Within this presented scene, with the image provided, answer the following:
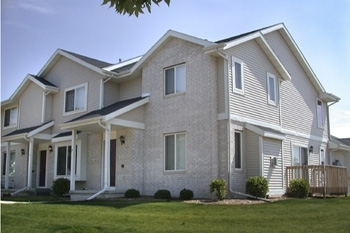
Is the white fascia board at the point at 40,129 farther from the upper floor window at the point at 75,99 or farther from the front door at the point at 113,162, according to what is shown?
the front door at the point at 113,162

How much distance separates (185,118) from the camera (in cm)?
1675

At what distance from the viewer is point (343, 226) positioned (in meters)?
8.66

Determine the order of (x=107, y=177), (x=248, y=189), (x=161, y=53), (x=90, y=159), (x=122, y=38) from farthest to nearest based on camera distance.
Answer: (x=90, y=159) < (x=161, y=53) < (x=107, y=177) < (x=248, y=189) < (x=122, y=38)

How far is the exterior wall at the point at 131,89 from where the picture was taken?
19.8 meters

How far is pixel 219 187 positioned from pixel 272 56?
24.5ft

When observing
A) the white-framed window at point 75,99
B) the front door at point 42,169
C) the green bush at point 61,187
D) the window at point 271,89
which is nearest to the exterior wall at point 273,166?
the window at point 271,89

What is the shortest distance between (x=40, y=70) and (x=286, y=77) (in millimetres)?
14060

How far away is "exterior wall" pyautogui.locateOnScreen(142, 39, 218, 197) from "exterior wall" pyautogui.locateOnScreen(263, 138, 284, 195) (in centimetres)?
235

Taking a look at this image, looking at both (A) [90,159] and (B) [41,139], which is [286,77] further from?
(B) [41,139]

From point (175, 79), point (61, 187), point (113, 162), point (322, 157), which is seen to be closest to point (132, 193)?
point (113, 162)

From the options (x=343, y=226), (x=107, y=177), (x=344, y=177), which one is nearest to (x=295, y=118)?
(x=344, y=177)

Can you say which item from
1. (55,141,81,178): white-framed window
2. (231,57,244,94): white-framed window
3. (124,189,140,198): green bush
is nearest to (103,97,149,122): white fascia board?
(124,189,140,198): green bush

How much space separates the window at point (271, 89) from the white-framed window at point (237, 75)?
2460 millimetres

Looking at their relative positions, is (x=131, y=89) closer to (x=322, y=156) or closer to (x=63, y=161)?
(x=63, y=161)
